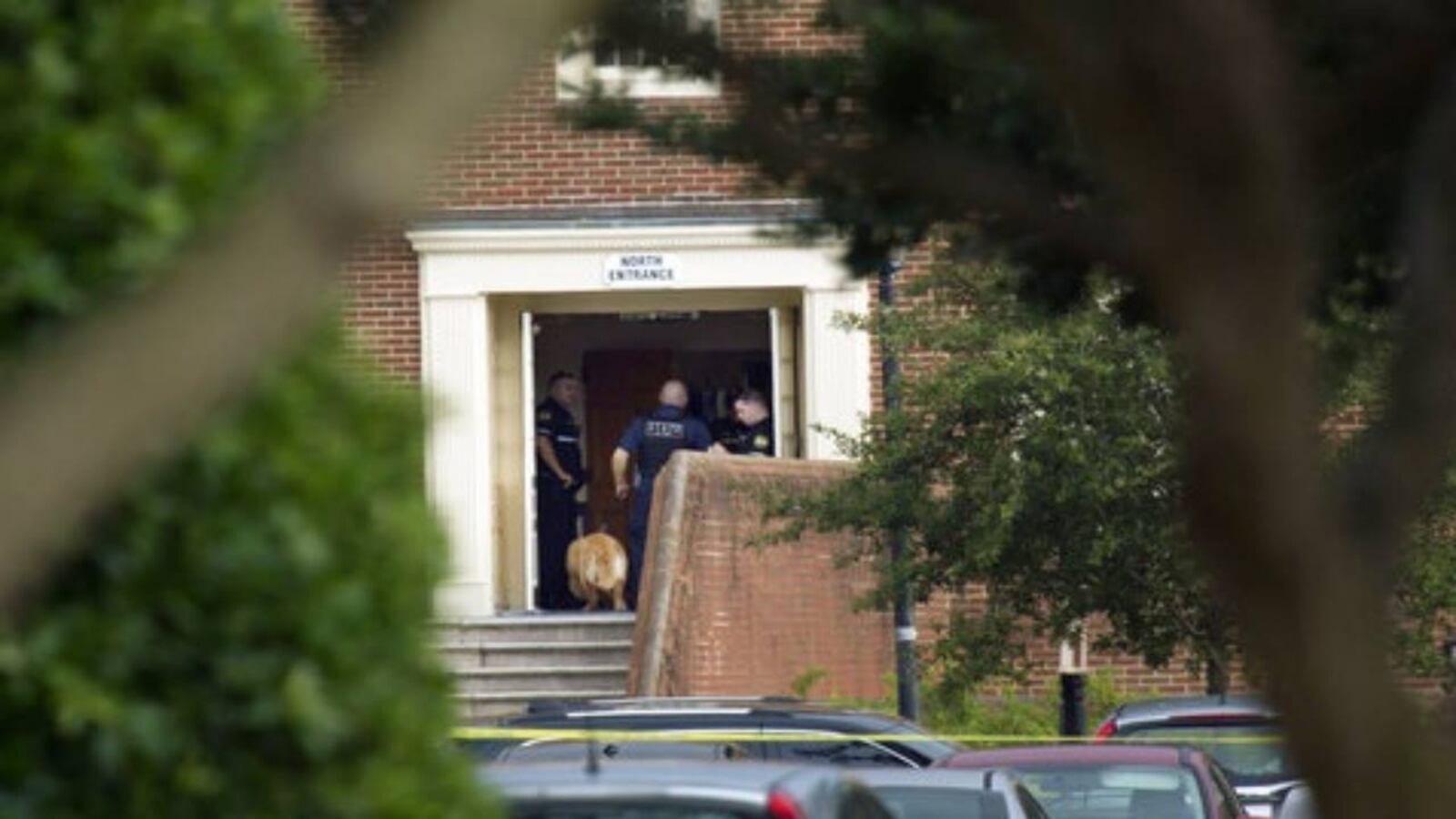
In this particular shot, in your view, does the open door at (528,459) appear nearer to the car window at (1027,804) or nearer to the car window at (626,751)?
the car window at (626,751)

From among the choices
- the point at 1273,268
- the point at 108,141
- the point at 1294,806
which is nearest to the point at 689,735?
the point at 1294,806

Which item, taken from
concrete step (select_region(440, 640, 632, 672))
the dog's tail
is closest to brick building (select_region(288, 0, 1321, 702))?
concrete step (select_region(440, 640, 632, 672))

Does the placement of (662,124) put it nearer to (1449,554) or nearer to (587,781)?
(587,781)

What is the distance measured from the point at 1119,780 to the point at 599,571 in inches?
492

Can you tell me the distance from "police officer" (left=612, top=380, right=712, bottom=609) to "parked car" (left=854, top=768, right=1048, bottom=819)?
14.2 meters

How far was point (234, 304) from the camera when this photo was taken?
283cm

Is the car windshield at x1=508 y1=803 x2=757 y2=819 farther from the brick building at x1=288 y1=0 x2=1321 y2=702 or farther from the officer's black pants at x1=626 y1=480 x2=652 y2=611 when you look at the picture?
the officer's black pants at x1=626 y1=480 x2=652 y2=611

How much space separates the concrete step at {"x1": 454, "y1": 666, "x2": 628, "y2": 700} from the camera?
26688mm

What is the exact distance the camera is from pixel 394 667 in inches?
171

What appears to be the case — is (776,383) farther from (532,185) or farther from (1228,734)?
(1228,734)

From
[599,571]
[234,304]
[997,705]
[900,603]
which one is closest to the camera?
[234,304]

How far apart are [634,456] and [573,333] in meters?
2.63

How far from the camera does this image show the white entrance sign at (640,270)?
28.3m

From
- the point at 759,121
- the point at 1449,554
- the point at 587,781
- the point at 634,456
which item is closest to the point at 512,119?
the point at 634,456
